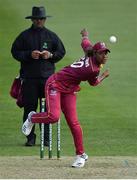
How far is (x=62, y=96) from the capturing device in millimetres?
11875

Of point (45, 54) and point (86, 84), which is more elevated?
point (45, 54)

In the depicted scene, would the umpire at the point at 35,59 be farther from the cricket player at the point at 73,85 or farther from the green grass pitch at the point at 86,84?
A: the cricket player at the point at 73,85

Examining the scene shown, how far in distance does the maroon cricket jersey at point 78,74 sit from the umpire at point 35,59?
217cm

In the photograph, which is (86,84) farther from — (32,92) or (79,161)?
(79,161)

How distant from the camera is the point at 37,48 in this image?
14086 millimetres

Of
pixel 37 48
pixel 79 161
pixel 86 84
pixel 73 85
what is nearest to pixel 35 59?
pixel 37 48

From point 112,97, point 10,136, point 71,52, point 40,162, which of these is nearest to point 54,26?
point 71,52

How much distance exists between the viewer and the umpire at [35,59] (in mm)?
14039

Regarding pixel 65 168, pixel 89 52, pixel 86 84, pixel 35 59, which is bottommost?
pixel 65 168

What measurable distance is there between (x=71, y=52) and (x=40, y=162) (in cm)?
1375

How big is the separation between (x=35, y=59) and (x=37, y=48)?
0.67 ft

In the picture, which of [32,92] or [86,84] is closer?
[32,92]

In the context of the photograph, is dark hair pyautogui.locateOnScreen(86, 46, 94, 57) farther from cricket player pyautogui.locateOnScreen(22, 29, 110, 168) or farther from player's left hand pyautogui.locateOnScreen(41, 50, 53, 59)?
player's left hand pyautogui.locateOnScreen(41, 50, 53, 59)

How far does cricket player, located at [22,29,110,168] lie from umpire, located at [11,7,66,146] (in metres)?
2.19
